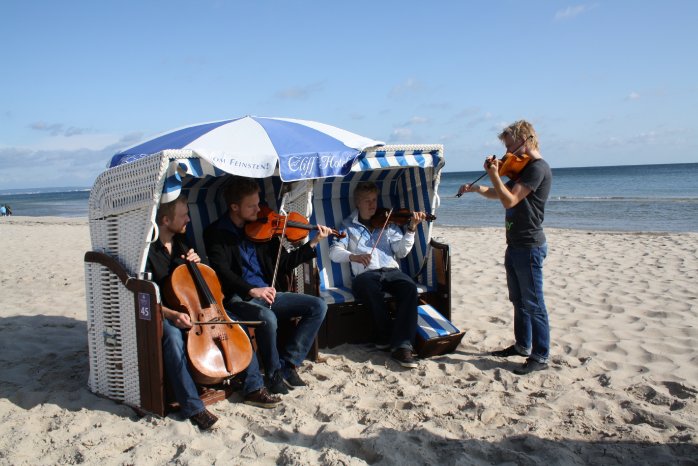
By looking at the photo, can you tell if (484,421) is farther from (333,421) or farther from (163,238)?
(163,238)

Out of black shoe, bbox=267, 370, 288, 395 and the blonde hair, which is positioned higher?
the blonde hair

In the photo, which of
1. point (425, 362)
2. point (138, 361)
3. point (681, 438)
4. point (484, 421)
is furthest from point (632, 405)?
point (138, 361)

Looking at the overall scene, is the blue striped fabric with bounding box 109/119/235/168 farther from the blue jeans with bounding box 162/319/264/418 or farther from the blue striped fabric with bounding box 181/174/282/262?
the blue jeans with bounding box 162/319/264/418

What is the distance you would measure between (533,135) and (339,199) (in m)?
2.08

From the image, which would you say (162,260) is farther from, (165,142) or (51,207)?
(51,207)

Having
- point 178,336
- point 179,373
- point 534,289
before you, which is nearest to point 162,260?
point 178,336

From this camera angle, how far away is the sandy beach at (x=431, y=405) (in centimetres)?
292

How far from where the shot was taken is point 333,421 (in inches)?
130

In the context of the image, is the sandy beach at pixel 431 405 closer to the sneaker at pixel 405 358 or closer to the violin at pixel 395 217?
the sneaker at pixel 405 358

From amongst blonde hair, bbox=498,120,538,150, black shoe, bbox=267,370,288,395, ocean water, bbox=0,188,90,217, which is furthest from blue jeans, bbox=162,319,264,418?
ocean water, bbox=0,188,90,217

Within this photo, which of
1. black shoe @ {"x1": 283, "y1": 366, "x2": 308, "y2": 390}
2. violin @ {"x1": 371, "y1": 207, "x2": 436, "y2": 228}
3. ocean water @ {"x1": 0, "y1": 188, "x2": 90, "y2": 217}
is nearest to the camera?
black shoe @ {"x1": 283, "y1": 366, "x2": 308, "y2": 390}

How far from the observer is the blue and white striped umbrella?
3.64m

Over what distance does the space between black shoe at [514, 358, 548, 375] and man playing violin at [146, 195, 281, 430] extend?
1.80 metres

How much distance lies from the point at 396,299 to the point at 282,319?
103cm
